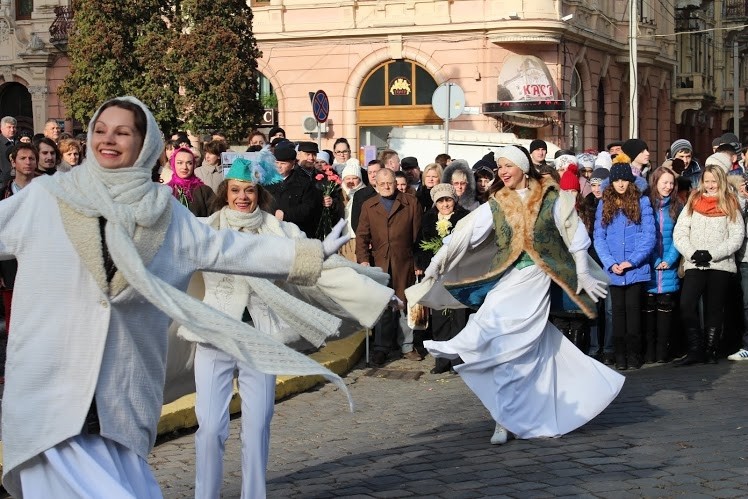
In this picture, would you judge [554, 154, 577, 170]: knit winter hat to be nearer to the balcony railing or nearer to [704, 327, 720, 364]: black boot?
[704, 327, 720, 364]: black boot

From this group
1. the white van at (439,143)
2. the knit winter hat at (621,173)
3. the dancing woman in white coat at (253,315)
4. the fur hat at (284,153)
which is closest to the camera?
the dancing woman in white coat at (253,315)

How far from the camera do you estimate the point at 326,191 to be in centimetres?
1462

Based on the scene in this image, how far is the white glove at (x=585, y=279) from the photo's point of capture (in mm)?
9875

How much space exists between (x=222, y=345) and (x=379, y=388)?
705 cm

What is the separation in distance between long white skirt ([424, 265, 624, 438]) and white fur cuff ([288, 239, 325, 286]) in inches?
168

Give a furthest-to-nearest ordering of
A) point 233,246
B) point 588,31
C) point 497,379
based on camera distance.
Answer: point 588,31
point 497,379
point 233,246

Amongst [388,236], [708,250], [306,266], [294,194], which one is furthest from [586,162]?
[306,266]

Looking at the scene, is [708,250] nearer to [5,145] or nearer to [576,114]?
[5,145]

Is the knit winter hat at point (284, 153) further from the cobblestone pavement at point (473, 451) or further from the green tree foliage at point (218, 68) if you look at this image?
the green tree foliage at point (218, 68)

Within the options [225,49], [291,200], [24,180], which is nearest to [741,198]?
[291,200]

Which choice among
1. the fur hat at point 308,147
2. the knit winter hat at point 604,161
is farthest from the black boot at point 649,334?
the fur hat at point 308,147

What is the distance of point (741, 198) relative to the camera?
14453mm

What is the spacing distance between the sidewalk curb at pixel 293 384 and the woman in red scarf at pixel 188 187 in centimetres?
178

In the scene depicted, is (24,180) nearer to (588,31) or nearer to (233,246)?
(233,246)
